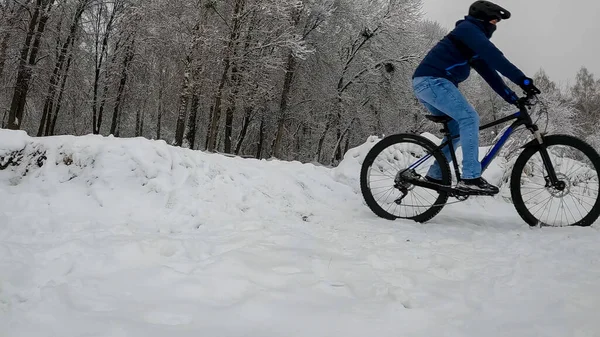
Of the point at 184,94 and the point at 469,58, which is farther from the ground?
the point at 184,94

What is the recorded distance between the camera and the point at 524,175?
3479 millimetres

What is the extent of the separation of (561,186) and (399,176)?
1.34m

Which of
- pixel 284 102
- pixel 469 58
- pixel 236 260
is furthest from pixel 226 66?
pixel 236 260

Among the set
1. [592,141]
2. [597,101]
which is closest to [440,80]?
[592,141]

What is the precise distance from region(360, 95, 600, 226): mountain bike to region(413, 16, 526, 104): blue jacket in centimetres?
35

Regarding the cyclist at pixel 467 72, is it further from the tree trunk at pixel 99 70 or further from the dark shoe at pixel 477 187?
the tree trunk at pixel 99 70

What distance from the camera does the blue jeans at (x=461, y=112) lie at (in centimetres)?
322

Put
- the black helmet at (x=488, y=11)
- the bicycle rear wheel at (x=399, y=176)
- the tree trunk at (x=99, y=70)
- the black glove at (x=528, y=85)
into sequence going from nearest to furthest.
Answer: the black glove at (x=528, y=85) < the black helmet at (x=488, y=11) < the bicycle rear wheel at (x=399, y=176) < the tree trunk at (x=99, y=70)

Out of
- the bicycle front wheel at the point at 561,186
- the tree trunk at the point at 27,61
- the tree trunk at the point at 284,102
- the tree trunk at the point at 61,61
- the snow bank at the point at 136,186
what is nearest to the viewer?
the snow bank at the point at 136,186

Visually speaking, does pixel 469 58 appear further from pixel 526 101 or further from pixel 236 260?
pixel 236 260

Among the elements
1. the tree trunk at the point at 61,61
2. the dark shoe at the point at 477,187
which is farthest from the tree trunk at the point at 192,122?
the dark shoe at the point at 477,187

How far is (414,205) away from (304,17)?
16.2m

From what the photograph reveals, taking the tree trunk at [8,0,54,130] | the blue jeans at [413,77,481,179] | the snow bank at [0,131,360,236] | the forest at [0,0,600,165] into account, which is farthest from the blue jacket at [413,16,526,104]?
the tree trunk at [8,0,54,130]

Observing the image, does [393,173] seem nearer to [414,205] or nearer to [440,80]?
[414,205]
